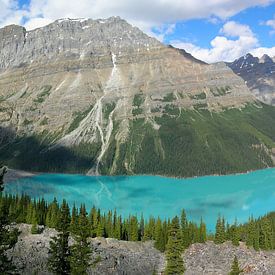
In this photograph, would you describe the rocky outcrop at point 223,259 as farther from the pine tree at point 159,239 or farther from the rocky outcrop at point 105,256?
the rocky outcrop at point 105,256

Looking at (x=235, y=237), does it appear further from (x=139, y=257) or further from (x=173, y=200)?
(x=173, y=200)

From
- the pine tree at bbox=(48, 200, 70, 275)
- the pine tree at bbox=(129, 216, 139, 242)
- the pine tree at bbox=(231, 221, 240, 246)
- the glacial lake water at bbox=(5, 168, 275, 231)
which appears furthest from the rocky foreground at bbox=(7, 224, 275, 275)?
the glacial lake water at bbox=(5, 168, 275, 231)

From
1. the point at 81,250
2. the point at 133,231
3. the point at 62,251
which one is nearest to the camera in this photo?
the point at 81,250

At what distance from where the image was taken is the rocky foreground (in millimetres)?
66000

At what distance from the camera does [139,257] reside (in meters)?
75.4

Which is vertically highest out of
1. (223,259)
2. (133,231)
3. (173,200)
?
(173,200)

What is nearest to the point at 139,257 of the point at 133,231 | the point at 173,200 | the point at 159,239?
the point at 159,239

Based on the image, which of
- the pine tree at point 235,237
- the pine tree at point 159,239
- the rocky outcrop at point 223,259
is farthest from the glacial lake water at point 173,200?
the rocky outcrop at point 223,259

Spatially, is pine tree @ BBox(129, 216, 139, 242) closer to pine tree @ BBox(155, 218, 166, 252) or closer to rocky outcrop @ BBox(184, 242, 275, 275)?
pine tree @ BBox(155, 218, 166, 252)

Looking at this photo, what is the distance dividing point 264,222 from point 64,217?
66.6m

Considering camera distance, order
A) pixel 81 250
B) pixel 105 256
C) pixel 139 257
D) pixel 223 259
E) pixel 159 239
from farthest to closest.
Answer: pixel 159 239 < pixel 139 257 < pixel 223 259 < pixel 105 256 < pixel 81 250

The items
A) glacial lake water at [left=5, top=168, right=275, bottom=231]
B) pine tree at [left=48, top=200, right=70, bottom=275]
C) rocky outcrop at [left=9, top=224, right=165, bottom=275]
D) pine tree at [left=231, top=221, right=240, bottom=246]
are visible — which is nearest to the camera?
pine tree at [left=48, top=200, right=70, bottom=275]

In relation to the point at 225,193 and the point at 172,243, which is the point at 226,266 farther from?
the point at 225,193

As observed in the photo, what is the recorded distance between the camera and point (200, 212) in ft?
486
